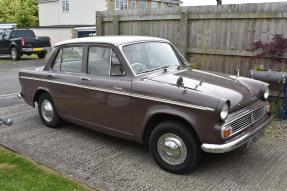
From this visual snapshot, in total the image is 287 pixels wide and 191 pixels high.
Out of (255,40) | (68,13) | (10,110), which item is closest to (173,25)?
(255,40)

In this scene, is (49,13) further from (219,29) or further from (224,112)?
(224,112)

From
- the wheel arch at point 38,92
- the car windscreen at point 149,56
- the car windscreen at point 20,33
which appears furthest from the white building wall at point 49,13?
the car windscreen at point 149,56

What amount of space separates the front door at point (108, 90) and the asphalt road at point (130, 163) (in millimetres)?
494

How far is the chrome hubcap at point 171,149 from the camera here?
442 centimetres

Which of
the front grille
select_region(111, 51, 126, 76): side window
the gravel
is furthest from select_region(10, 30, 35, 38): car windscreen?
the front grille

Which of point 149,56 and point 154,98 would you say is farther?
point 149,56

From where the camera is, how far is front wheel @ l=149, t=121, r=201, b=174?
14.2ft

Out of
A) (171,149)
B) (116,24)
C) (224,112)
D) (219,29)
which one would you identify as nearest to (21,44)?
(116,24)

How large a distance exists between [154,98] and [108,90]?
2.93 feet

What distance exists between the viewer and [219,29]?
8391 mm

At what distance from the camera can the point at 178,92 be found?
434 cm

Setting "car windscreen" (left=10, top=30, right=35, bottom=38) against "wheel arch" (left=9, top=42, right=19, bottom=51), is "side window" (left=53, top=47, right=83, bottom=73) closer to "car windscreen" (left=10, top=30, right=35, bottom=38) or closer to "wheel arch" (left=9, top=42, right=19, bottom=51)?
"wheel arch" (left=9, top=42, right=19, bottom=51)

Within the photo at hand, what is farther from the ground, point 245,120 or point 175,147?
point 245,120

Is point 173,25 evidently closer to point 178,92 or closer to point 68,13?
point 178,92
